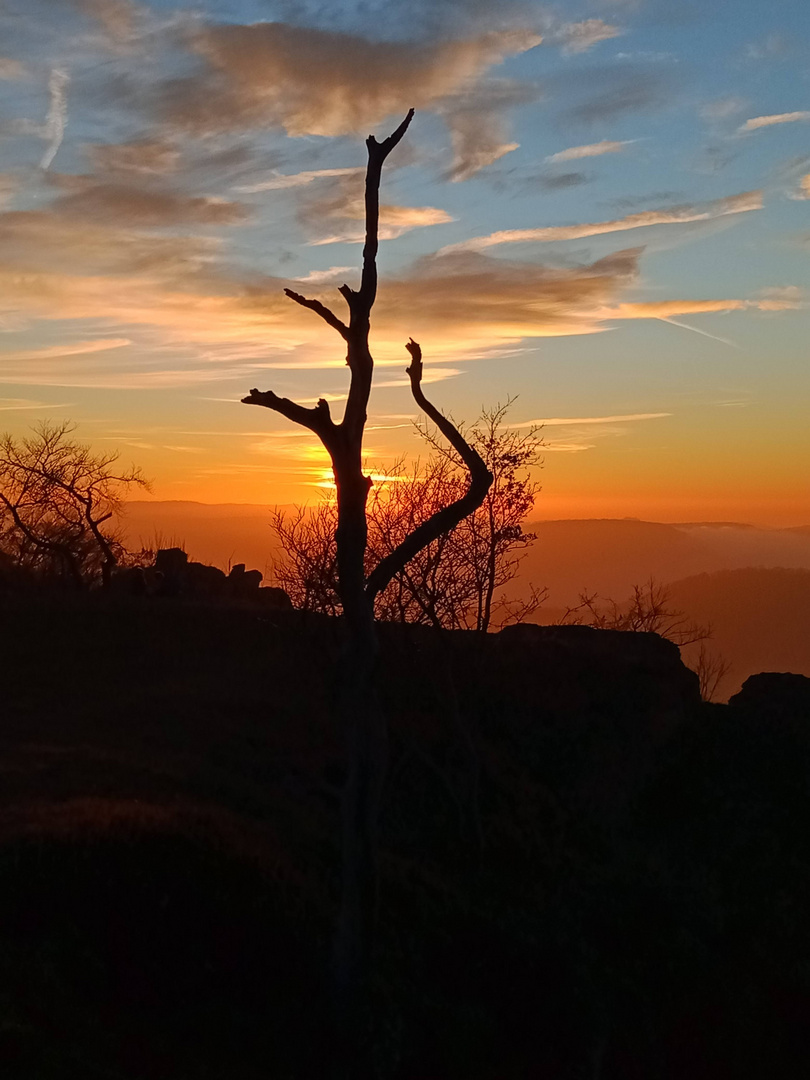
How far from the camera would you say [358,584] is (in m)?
11.9

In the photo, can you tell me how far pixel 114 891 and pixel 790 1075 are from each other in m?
11.1

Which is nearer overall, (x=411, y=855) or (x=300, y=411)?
(x=300, y=411)

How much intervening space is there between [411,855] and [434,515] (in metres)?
9.74

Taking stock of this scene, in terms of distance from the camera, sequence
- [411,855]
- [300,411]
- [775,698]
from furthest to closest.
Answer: [775,698] < [411,855] < [300,411]

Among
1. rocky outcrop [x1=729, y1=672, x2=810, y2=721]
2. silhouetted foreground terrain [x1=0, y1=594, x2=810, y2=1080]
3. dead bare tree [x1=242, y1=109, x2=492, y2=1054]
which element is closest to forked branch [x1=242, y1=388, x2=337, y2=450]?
dead bare tree [x1=242, y1=109, x2=492, y2=1054]

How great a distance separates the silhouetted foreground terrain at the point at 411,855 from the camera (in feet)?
39.9

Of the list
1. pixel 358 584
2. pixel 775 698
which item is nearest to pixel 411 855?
pixel 358 584

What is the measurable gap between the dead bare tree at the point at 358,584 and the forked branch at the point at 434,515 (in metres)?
0.01

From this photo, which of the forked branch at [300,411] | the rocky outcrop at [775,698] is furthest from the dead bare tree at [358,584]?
the rocky outcrop at [775,698]

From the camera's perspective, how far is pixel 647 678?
97.5 feet

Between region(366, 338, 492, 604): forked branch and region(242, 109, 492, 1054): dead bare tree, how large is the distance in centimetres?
1

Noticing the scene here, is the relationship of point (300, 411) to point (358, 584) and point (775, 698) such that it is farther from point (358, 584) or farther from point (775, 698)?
point (775, 698)

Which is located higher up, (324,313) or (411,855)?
(324,313)

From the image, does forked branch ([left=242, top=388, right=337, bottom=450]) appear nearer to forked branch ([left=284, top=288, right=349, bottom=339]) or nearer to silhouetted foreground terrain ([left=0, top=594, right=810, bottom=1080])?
forked branch ([left=284, top=288, right=349, bottom=339])
